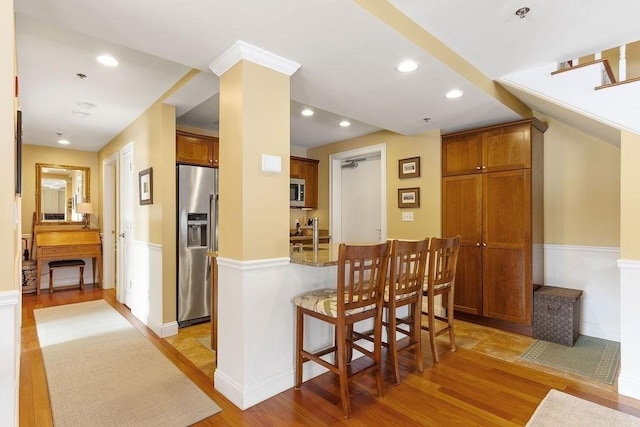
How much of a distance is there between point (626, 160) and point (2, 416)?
3565 mm

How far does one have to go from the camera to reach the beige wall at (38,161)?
521cm

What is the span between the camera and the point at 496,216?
3486 mm

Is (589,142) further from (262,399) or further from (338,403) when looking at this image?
(262,399)

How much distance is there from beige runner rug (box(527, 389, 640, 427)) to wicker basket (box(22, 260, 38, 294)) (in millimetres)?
6416

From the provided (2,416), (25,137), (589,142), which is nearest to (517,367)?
(589,142)

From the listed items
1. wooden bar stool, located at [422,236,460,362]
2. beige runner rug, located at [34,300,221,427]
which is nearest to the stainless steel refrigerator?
beige runner rug, located at [34,300,221,427]

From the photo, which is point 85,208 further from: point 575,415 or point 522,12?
point 575,415

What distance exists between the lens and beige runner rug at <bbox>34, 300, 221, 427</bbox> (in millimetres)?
1959

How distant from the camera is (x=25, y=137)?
15.6ft

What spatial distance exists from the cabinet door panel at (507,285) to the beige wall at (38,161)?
6.01 meters

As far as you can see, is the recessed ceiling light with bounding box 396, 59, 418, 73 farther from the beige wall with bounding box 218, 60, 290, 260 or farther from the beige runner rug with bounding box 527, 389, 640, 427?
the beige runner rug with bounding box 527, 389, 640, 427

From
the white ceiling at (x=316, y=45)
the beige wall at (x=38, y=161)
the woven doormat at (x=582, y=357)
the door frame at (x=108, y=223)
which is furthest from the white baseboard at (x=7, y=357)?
the beige wall at (x=38, y=161)

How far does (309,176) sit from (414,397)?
383cm

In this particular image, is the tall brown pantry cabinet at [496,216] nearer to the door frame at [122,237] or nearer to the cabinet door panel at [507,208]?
the cabinet door panel at [507,208]
